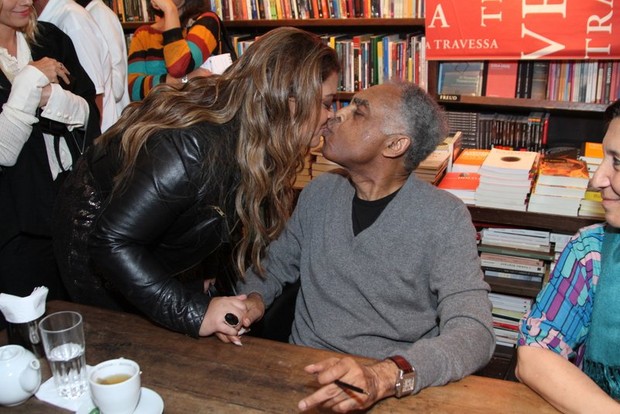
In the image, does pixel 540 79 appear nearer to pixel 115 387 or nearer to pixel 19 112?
pixel 19 112

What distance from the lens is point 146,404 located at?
1.18m

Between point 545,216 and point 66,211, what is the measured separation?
6.29 feet

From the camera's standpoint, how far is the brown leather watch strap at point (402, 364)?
1223 mm

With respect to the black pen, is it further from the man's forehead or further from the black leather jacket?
the man's forehead

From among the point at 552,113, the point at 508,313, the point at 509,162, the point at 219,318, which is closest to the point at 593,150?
the point at 509,162

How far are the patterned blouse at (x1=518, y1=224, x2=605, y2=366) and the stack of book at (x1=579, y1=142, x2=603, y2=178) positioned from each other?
4.00 ft

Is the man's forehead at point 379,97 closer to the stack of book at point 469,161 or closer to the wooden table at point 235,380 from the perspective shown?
the wooden table at point 235,380

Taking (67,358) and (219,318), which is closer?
(67,358)

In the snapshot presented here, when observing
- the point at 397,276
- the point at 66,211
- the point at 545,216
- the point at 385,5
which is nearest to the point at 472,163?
the point at 545,216

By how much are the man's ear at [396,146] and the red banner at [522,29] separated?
106 centimetres

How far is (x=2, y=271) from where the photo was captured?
220 centimetres

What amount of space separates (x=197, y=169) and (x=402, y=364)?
684 millimetres

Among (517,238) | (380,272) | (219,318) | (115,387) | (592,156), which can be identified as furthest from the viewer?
(517,238)

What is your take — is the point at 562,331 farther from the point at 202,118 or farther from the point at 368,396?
the point at 202,118
